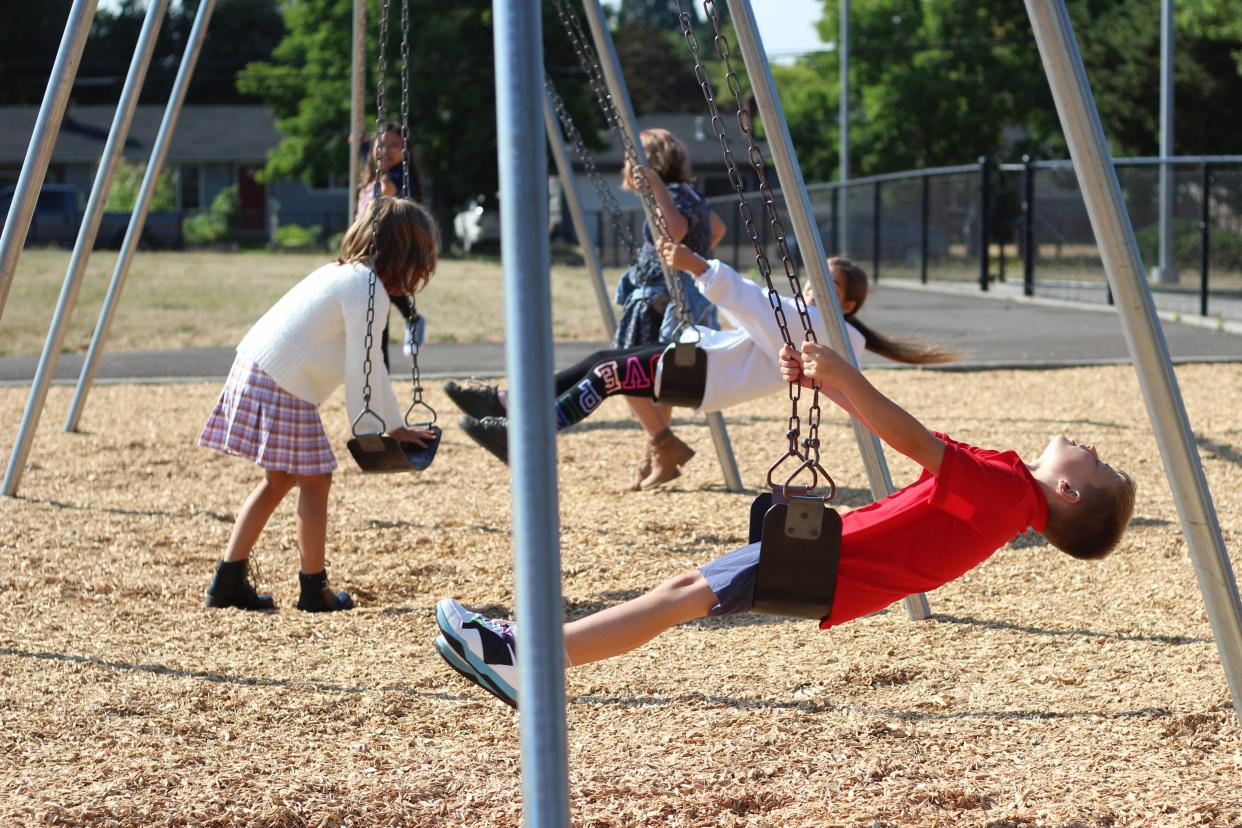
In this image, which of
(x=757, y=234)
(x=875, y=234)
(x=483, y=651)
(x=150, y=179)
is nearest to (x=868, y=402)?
(x=757, y=234)

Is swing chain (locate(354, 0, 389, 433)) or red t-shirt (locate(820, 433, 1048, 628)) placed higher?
swing chain (locate(354, 0, 389, 433))

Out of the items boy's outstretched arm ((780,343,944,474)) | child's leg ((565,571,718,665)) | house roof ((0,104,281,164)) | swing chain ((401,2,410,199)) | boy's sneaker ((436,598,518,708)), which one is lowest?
boy's sneaker ((436,598,518,708))

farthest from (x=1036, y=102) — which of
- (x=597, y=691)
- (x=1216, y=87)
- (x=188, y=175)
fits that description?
(x=597, y=691)

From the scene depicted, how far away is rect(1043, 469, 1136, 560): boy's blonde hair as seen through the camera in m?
2.87

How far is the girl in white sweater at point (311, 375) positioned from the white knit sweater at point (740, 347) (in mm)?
950

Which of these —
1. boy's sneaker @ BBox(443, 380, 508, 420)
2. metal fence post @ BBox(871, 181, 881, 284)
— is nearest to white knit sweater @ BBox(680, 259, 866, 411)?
boy's sneaker @ BBox(443, 380, 508, 420)

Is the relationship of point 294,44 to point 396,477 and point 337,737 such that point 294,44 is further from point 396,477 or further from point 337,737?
point 337,737

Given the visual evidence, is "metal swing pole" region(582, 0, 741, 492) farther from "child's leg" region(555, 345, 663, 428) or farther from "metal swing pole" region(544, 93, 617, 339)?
"metal swing pole" region(544, 93, 617, 339)

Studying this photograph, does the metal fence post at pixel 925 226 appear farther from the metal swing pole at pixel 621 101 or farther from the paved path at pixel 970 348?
the metal swing pole at pixel 621 101

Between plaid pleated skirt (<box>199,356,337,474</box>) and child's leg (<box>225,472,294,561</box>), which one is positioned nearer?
plaid pleated skirt (<box>199,356,337,474</box>)

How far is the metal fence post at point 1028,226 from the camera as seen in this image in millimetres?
17297

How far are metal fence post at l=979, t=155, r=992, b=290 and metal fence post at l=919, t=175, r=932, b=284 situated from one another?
4.50ft

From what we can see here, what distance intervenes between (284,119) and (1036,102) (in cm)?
2298

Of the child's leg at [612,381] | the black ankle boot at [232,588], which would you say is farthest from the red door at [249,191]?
the black ankle boot at [232,588]
